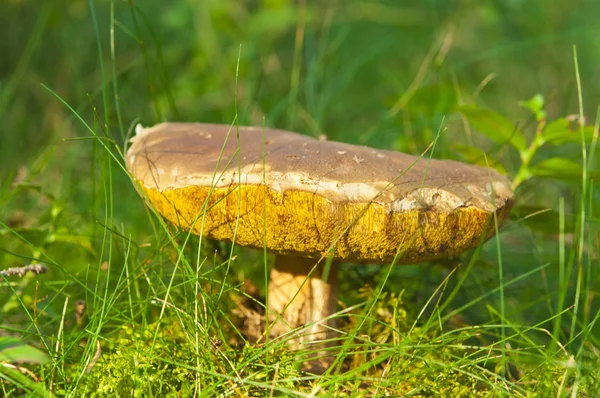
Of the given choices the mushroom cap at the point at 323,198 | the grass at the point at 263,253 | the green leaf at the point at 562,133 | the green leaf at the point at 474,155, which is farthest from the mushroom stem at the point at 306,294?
the green leaf at the point at 562,133

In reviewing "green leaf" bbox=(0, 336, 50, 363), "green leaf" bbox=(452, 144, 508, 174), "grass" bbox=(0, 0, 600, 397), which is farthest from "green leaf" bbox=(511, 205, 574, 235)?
"green leaf" bbox=(0, 336, 50, 363)

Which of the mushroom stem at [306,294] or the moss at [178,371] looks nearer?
the moss at [178,371]

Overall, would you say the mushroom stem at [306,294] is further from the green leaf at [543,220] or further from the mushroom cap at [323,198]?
the green leaf at [543,220]

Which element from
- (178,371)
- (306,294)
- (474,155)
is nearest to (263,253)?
(306,294)

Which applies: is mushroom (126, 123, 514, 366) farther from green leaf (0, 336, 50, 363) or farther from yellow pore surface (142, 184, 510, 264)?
green leaf (0, 336, 50, 363)

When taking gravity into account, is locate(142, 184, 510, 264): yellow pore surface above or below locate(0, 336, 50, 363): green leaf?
above

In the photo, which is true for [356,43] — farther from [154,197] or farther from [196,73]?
[154,197]

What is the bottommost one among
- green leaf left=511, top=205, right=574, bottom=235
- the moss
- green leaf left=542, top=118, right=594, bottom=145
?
the moss
